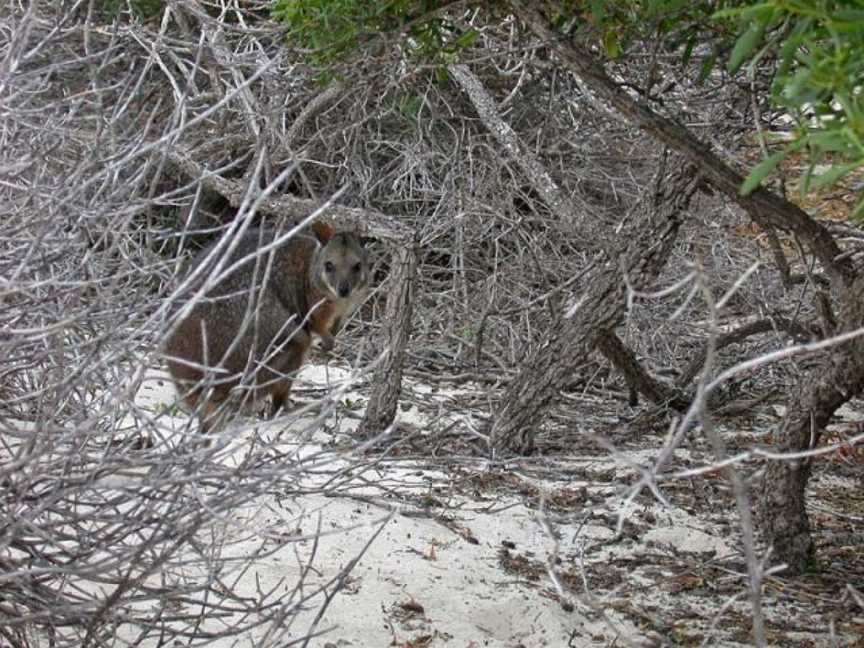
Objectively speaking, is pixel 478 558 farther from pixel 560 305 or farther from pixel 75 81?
pixel 75 81

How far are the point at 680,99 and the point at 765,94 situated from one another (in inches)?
47.4

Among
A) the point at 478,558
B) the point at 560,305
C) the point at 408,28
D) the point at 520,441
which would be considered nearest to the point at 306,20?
the point at 408,28

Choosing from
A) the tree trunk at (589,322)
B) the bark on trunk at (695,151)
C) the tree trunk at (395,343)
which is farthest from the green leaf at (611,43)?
the tree trunk at (395,343)

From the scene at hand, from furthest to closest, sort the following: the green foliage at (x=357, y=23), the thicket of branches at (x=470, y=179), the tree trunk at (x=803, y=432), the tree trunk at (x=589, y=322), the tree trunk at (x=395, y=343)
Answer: the tree trunk at (x=395, y=343)
the thicket of branches at (x=470, y=179)
the tree trunk at (x=589, y=322)
the tree trunk at (x=803, y=432)
the green foliage at (x=357, y=23)

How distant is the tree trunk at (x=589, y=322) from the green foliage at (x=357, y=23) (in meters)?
1.48

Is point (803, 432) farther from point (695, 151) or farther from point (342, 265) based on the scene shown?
point (342, 265)

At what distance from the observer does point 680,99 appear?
21.1ft

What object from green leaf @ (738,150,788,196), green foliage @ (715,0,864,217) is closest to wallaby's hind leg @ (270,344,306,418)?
green leaf @ (738,150,788,196)

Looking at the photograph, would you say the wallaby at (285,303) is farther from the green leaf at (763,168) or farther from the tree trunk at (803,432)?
the green leaf at (763,168)

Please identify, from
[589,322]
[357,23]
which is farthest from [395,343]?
[357,23]

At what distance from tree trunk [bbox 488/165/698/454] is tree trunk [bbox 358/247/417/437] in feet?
1.66

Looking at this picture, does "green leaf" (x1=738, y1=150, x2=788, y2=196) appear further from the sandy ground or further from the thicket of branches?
the thicket of branches

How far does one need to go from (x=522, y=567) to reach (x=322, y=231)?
9.32 feet

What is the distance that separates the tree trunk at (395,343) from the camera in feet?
19.9
